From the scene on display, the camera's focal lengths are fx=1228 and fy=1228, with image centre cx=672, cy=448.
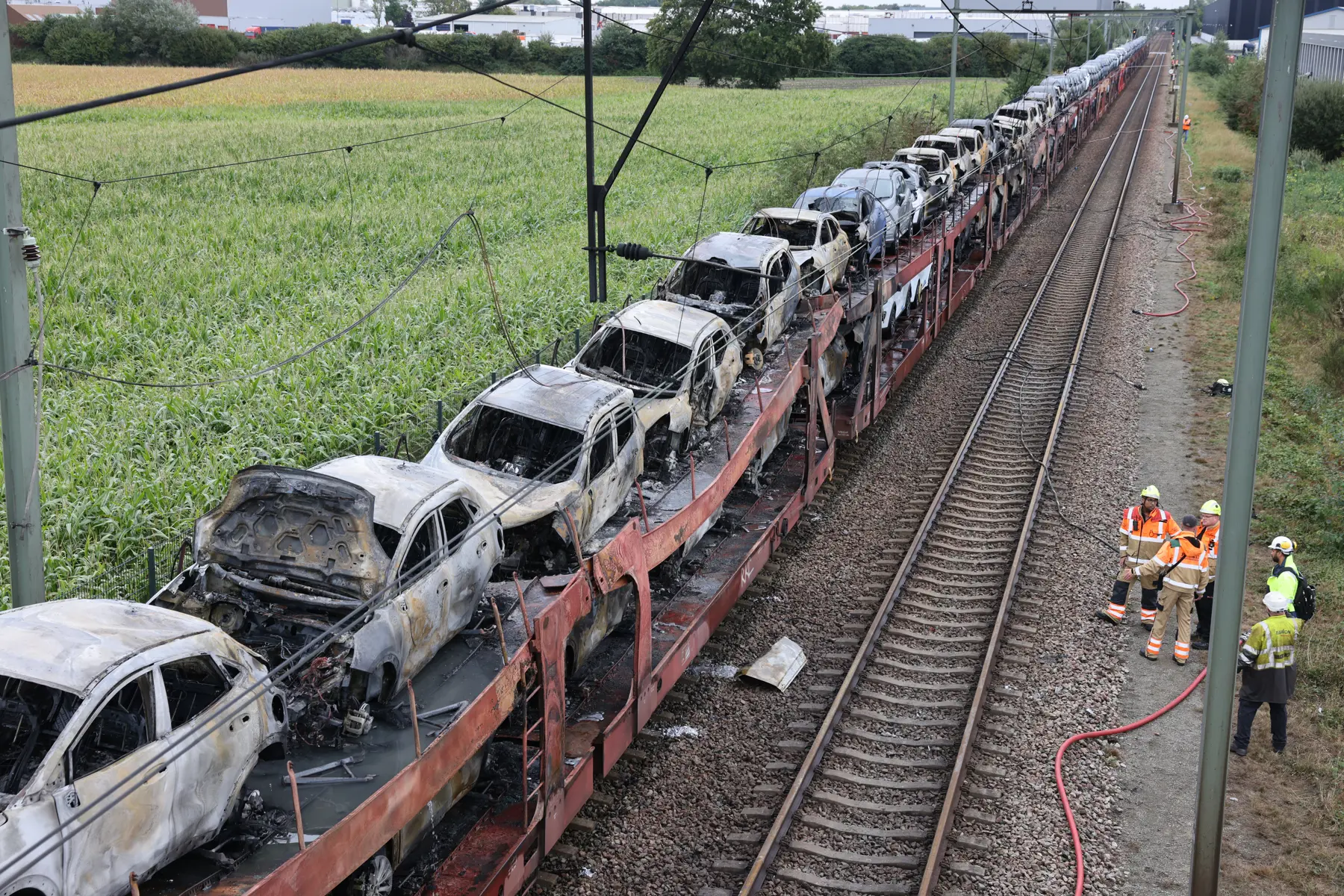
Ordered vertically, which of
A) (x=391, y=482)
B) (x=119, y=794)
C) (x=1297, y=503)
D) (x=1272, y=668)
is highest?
(x=391, y=482)

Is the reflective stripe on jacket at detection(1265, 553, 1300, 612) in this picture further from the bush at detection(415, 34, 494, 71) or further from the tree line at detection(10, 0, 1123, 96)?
the bush at detection(415, 34, 494, 71)

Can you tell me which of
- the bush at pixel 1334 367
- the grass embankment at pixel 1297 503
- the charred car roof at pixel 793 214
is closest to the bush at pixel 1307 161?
the grass embankment at pixel 1297 503

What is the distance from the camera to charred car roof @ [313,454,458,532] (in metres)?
8.73

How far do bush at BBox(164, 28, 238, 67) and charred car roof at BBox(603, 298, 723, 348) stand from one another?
5633cm

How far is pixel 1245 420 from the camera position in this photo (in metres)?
7.67

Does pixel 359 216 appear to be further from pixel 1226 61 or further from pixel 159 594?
pixel 1226 61

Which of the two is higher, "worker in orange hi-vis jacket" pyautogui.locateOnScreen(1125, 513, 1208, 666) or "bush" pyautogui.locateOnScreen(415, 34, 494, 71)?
"bush" pyautogui.locateOnScreen(415, 34, 494, 71)

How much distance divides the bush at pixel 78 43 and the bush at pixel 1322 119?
57809 millimetres

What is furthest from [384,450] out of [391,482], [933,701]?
[933,701]

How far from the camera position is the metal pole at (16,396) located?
7.77 metres

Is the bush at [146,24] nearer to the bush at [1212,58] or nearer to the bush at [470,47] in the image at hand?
the bush at [470,47]

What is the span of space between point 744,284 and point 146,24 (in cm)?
5905

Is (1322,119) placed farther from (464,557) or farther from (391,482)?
(391,482)

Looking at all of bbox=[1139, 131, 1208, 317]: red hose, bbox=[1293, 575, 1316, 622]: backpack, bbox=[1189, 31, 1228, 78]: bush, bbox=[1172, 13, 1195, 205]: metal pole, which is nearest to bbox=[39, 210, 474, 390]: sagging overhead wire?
bbox=[1293, 575, 1316, 622]: backpack
